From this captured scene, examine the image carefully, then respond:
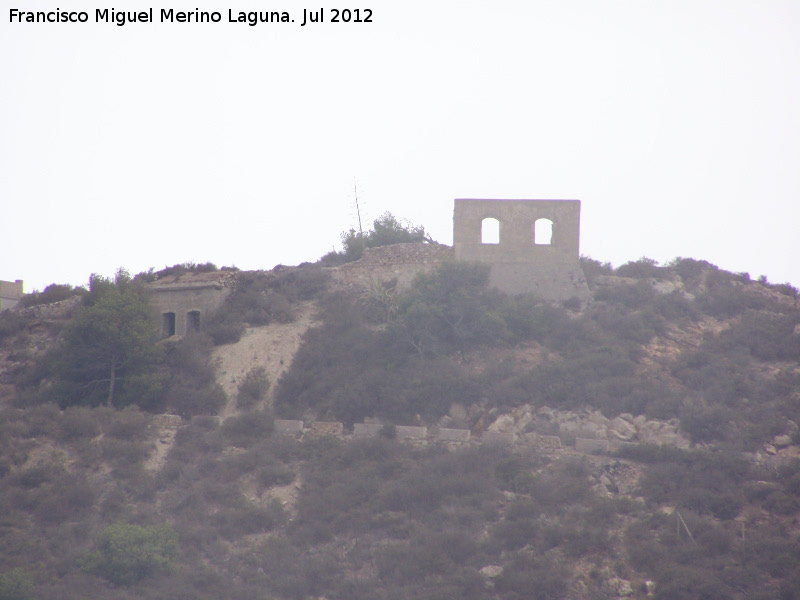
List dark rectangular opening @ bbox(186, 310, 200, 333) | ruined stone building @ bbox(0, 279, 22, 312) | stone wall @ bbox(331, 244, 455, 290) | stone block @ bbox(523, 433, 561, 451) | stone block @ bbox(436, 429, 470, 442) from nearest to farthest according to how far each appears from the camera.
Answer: stone block @ bbox(523, 433, 561, 451), stone block @ bbox(436, 429, 470, 442), stone wall @ bbox(331, 244, 455, 290), dark rectangular opening @ bbox(186, 310, 200, 333), ruined stone building @ bbox(0, 279, 22, 312)

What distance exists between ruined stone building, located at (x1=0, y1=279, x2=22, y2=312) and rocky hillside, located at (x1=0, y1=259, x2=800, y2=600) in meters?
8.52

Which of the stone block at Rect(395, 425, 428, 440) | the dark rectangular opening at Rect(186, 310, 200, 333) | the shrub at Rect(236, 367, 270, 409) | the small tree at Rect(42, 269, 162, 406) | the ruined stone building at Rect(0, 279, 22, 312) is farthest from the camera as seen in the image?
the ruined stone building at Rect(0, 279, 22, 312)

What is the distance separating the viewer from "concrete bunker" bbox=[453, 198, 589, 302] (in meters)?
28.4

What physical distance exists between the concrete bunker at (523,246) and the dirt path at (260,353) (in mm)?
5988

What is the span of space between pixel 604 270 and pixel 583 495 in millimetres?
14567

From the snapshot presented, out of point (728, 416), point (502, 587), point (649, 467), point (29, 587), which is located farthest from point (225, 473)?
point (728, 416)

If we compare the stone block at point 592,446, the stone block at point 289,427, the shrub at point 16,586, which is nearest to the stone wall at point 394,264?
the stone block at point 289,427

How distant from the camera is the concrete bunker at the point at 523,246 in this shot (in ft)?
93.3

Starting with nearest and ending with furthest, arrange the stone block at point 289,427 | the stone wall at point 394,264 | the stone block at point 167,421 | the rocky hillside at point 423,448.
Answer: the rocky hillside at point 423,448, the stone block at point 289,427, the stone block at point 167,421, the stone wall at point 394,264

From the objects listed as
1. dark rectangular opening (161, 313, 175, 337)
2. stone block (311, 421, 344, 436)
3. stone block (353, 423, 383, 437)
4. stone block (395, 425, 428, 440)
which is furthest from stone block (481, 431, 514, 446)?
dark rectangular opening (161, 313, 175, 337)

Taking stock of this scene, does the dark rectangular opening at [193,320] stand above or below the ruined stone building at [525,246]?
below

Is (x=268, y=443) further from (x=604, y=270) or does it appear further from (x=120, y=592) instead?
(x=604, y=270)

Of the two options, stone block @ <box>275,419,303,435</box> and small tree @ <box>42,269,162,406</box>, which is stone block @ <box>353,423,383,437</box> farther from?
small tree @ <box>42,269,162,406</box>

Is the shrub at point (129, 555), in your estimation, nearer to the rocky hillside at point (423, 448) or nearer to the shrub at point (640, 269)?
the rocky hillside at point (423, 448)
